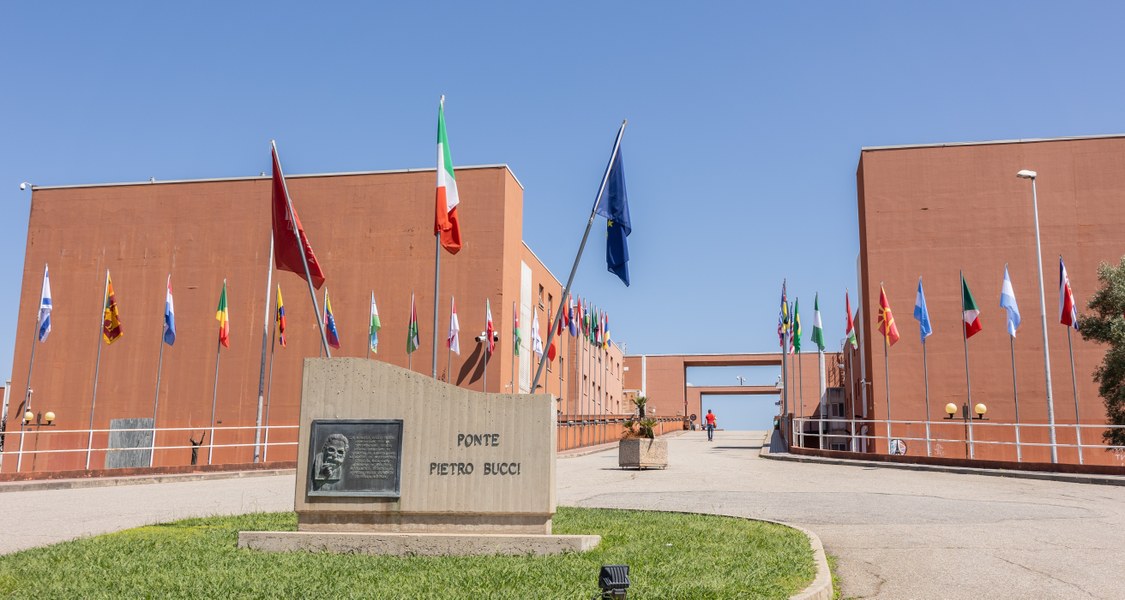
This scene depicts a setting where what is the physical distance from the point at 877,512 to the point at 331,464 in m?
7.24

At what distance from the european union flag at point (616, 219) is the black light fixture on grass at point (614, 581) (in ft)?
23.6

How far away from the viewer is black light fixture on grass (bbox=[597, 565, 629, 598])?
562 centimetres

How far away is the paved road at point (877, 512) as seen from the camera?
7555mm

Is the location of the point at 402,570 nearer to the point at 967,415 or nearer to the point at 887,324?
the point at 887,324

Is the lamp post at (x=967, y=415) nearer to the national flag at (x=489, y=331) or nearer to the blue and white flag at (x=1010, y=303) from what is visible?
the blue and white flag at (x=1010, y=303)

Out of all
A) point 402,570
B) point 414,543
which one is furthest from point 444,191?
point 402,570

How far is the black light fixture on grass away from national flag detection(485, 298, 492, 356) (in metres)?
30.2

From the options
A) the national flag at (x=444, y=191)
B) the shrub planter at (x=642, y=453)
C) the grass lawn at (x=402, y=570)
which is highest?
the national flag at (x=444, y=191)

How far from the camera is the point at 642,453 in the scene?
72.4 feet

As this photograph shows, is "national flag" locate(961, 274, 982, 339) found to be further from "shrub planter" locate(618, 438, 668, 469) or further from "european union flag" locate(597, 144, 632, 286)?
"european union flag" locate(597, 144, 632, 286)

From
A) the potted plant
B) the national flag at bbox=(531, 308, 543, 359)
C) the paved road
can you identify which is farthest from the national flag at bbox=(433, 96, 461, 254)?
the national flag at bbox=(531, 308, 543, 359)

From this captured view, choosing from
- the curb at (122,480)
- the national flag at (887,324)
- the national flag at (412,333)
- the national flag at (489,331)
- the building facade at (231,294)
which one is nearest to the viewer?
the curb at (122,480)

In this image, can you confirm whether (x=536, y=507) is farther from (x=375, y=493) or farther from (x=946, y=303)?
(x=946, y=303)

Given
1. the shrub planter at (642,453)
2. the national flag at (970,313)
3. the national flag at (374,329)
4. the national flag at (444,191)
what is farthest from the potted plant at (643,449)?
the national flag at (374,329)
